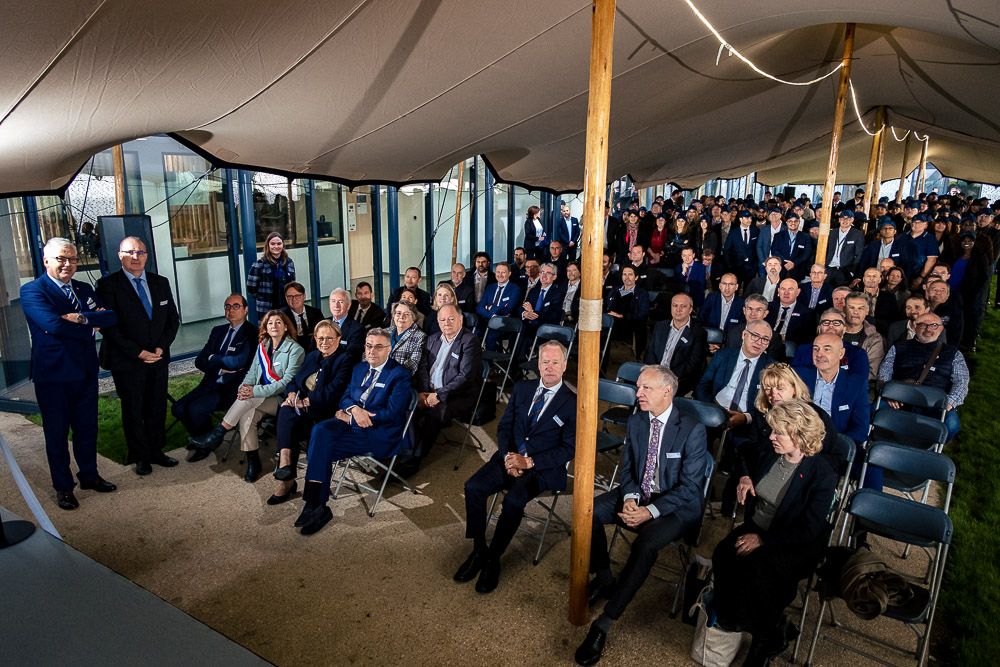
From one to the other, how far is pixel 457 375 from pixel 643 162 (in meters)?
5.89

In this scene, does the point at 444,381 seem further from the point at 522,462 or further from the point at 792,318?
the point at 792,318

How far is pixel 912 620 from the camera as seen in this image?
2.54 metres

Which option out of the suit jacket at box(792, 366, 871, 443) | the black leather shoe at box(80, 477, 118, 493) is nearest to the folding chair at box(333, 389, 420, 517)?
the black leather shoe at box(80, 477, 118, 493)

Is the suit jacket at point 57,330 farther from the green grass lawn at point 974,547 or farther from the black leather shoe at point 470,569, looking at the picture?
the green grass lawn at point 974,547

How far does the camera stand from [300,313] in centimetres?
581

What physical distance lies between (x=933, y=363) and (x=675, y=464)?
2648mm

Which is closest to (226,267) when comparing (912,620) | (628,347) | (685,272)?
(628,347)

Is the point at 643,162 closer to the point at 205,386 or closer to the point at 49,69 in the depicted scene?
the point at 205,386

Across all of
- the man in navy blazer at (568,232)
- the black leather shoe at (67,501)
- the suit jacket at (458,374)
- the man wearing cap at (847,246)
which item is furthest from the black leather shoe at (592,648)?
the man in navy blazer at (568,232)

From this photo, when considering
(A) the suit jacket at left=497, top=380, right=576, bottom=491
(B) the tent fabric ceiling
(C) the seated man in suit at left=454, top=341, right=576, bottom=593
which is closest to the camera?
(B) the tent fabric ceiling

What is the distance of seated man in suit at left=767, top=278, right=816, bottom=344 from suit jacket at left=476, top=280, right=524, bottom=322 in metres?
2.70

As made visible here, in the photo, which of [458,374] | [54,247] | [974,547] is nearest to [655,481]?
[458,374]

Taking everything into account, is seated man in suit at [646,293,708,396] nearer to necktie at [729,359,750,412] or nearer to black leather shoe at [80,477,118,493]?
necktie at [729,359,750,412]

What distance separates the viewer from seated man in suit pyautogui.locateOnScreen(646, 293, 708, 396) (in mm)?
5145
